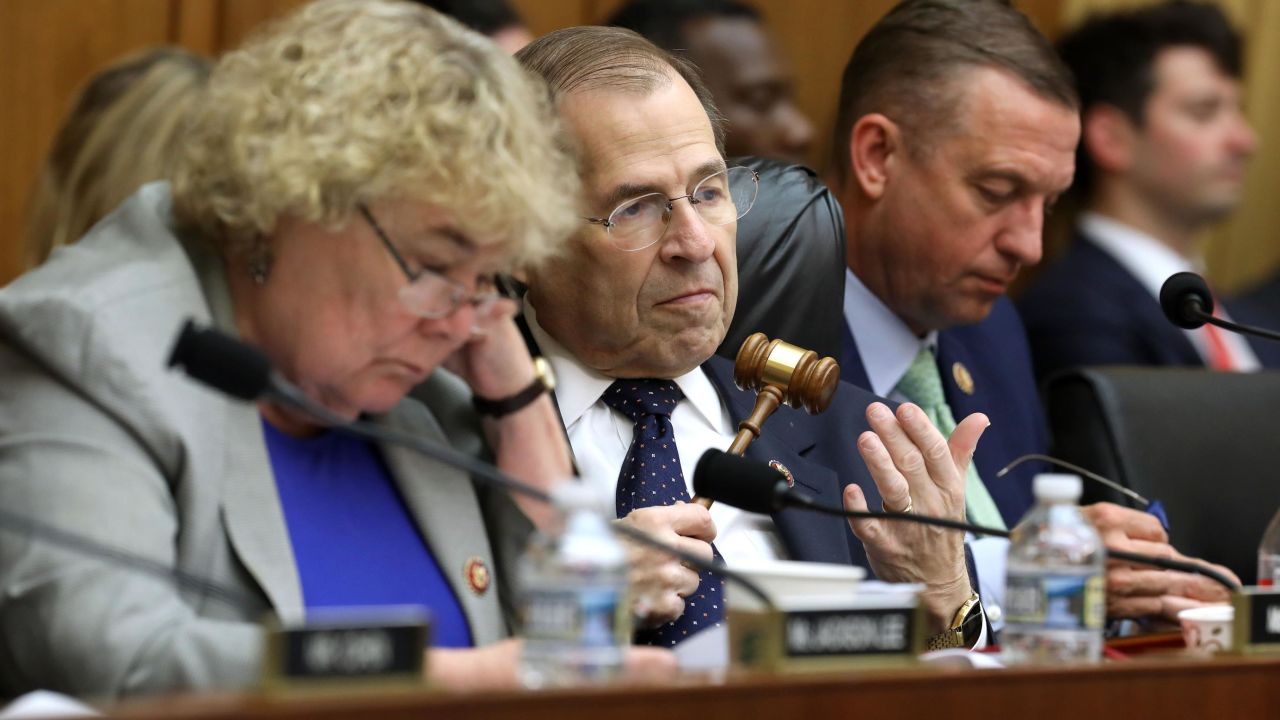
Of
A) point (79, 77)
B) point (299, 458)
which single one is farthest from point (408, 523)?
point (79, 77)

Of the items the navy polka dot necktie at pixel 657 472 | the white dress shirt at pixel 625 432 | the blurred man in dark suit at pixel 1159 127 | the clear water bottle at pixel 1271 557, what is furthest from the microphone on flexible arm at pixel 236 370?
the blurred man in dark suit at pixel 1159 127

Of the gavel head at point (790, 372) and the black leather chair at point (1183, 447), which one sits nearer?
the gavel head at point (790, 372)

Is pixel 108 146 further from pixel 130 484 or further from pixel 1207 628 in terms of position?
pixel 1207 628

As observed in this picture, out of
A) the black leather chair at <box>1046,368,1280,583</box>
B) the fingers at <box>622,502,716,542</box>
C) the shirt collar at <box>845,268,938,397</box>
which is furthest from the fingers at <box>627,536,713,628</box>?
the black leather chair at <box>1046,368,1280,583</box>

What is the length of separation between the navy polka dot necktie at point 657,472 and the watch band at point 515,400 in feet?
0.69

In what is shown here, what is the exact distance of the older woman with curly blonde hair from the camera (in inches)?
53.7

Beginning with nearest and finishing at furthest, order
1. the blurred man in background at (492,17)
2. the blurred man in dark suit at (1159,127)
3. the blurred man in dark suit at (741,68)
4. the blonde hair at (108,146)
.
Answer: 1. the blonde hair at (108,146)
2. the blurred man in background at (492,17)
3. the blurred man in dark suit at (741,68)
4. the blurred man in dark suit at (1159,127)

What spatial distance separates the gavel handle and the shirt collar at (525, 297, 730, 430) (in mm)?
116

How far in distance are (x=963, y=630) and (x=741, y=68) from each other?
83.5 inches

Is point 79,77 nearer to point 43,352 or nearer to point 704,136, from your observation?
point 704,136

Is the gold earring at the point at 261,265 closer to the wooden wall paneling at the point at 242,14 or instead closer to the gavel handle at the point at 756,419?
the gavel handle at the point at 756,419

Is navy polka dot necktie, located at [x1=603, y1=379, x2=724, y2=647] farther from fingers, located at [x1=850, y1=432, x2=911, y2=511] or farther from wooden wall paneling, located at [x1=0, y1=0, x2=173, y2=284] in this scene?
wooden wall paneling, located at [x1=0, y1=0, x2=173, y2=284]

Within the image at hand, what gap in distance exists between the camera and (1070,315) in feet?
12.0

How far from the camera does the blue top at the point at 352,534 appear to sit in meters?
1.57
